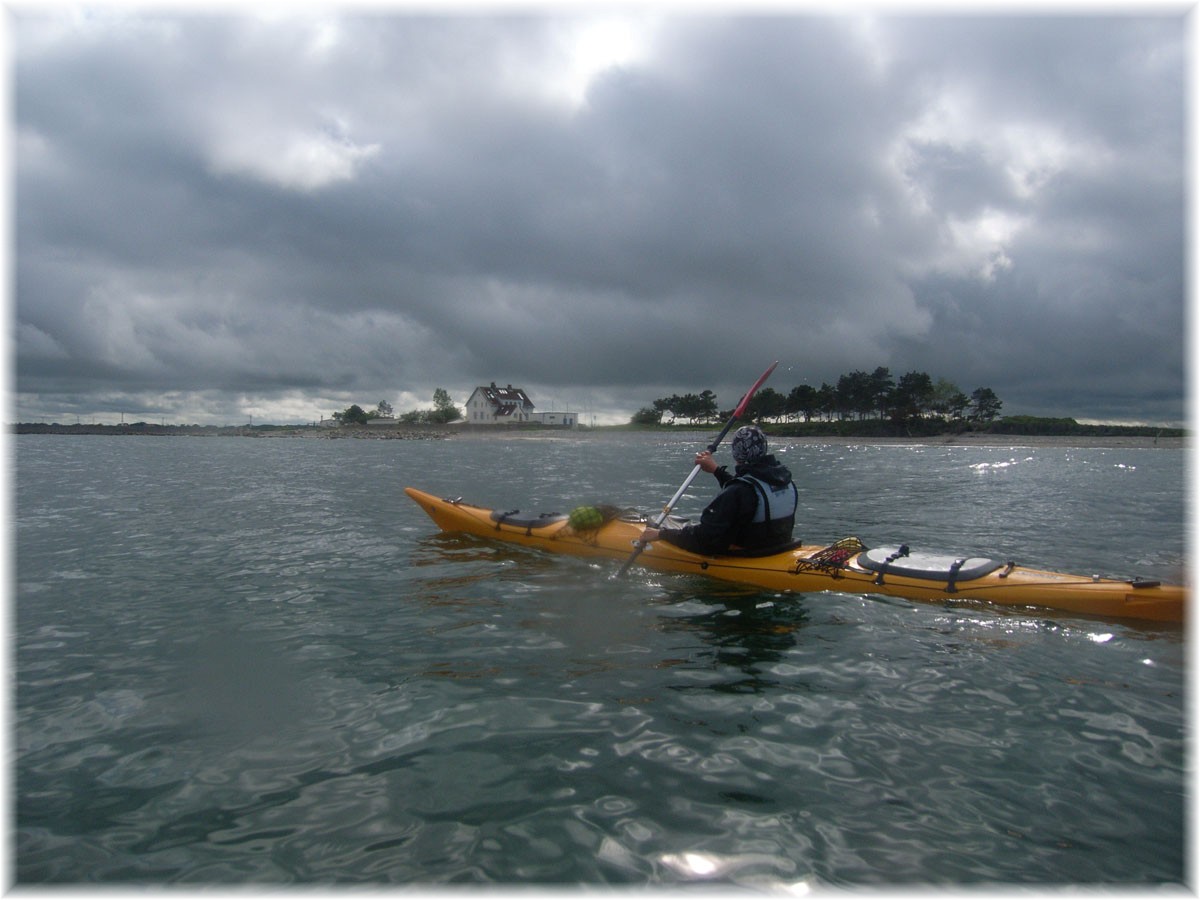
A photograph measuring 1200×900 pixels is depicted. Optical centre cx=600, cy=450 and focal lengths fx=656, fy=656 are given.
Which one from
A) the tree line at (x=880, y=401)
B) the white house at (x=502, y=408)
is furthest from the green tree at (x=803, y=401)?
the white house at (x=502, y=408)

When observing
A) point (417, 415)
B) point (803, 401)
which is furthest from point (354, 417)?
point (803, 401)

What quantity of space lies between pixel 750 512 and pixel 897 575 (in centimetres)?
192

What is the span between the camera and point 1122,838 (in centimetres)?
356

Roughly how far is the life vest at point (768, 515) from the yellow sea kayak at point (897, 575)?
0.23 m

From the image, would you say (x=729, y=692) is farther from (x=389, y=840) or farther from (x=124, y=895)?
(x=124, y=895)

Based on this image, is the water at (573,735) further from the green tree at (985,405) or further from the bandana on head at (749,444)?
the green tree at (985,405)

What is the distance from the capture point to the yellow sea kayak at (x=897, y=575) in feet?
23.4

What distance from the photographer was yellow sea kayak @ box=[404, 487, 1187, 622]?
23.4 feet

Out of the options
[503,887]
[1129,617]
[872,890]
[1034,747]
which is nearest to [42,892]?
[503,887]

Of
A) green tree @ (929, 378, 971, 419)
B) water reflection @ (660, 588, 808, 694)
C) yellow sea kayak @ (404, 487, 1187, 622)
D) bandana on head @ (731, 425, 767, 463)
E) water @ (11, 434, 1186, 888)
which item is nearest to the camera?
water @ (11, 434, 1186, 888)

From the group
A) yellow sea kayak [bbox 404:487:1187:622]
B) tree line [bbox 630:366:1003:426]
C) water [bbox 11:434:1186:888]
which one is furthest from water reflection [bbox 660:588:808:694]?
tree line [bbox 630:366:1003:426]

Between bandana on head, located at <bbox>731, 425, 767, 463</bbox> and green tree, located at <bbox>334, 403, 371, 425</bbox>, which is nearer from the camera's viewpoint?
bandana on head, located at <bbox>731, 425, 767, 463</bbox>

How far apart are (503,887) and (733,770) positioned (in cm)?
164

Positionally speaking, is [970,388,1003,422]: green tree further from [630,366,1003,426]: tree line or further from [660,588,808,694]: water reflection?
[660,588,808,694]: water reflection
